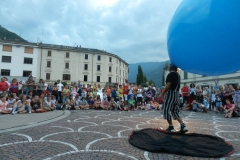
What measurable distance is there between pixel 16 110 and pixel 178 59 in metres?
9.12

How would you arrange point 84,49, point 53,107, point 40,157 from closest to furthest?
1. point 40,157
2. point 53,107
3. point 84,49

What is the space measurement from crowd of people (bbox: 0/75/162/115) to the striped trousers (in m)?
7.63

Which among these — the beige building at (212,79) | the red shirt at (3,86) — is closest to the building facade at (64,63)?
the beige building at (212,79)

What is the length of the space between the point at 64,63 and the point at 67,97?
129ft

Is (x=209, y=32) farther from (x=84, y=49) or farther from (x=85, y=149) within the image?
(x=84, y=49)

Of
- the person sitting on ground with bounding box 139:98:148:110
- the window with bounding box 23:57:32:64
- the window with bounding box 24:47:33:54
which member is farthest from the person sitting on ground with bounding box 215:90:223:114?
the window with bounding box 24:47:33:54

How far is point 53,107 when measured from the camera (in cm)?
1121

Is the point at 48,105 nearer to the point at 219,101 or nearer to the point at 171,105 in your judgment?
the point at 171,105

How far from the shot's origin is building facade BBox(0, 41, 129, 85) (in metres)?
42.6

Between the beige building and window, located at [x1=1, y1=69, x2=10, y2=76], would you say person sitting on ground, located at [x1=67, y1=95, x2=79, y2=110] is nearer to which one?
the beige building

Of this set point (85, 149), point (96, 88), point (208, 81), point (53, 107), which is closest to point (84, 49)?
point (208, 81)

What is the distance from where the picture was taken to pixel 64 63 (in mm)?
49625

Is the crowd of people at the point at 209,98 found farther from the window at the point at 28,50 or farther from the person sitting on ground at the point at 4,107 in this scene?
the window at the point at 28,50

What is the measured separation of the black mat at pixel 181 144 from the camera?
129 inches
